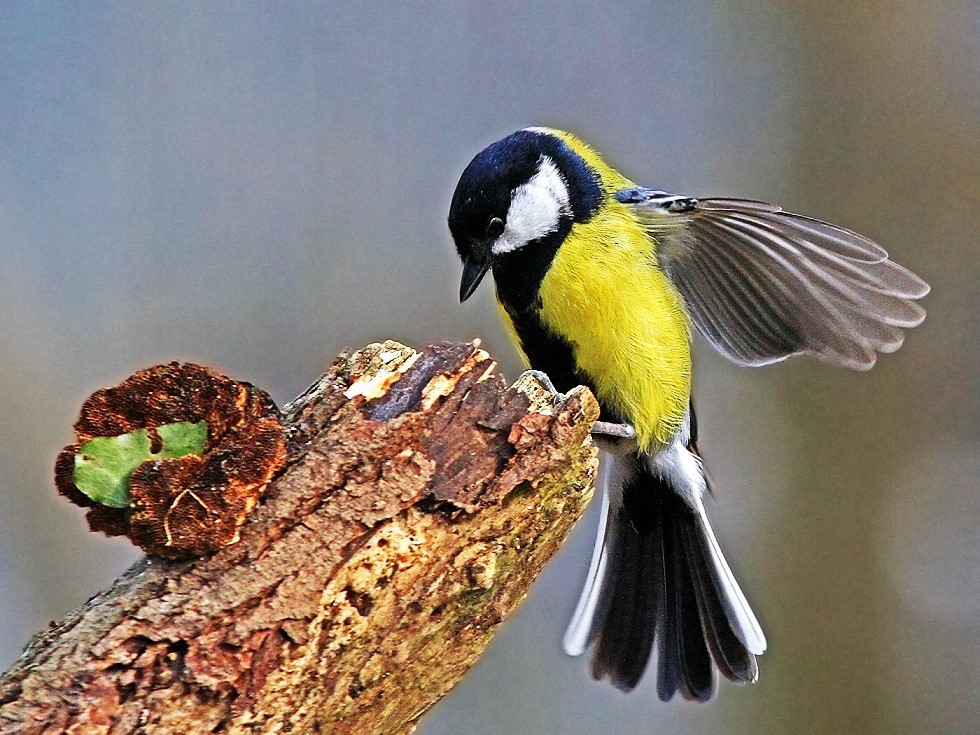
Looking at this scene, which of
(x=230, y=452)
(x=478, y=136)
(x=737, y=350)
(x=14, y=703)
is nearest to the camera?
(x=14, y=703)

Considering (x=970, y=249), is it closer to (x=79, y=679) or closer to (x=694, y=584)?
(x=694, y=584)

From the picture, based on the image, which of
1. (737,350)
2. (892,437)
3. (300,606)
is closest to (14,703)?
(300,606)

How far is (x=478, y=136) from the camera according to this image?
3.57 meters

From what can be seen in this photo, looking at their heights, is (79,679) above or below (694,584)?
above

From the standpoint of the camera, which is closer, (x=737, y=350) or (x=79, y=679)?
(x=79, y=679)

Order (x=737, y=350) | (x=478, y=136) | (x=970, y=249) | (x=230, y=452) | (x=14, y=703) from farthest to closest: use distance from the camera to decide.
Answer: (x=478, y=136)
(x=970, y=249)
(x=737, y=350)
(x=230, y=452)
(x=14, y=703)

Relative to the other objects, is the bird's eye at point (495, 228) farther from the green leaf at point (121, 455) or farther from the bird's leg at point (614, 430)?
the green leaf at point (121, 455)

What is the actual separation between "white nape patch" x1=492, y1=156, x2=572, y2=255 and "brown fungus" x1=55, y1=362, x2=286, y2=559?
100 cm

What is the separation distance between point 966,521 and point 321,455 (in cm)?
311

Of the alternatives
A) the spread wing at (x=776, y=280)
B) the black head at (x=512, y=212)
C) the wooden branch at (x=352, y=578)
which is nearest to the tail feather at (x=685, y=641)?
the spread wing at (x=776, y=280)

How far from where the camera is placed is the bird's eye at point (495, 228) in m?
2.22

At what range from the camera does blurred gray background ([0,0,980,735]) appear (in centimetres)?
342

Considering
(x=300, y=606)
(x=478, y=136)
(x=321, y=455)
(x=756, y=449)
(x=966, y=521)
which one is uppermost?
(x=478, y=136)

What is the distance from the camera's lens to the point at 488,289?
3.34 metres
